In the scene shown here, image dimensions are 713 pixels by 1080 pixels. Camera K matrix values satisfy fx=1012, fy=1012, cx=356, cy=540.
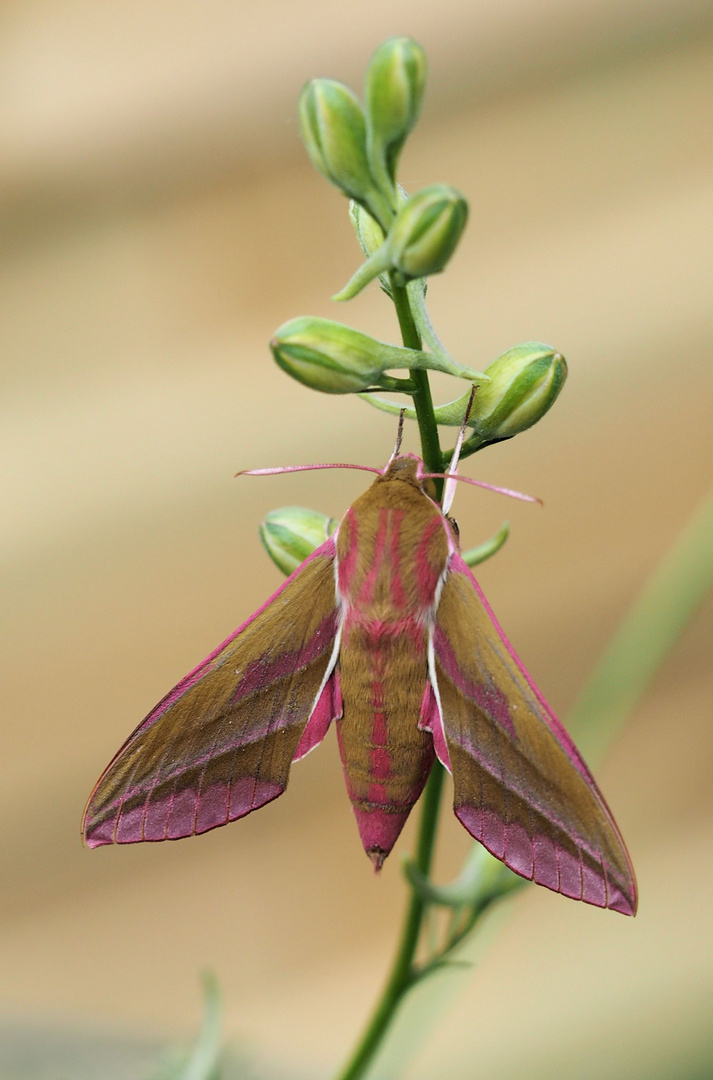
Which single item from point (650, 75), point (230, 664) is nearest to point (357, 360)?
point (230, 664)

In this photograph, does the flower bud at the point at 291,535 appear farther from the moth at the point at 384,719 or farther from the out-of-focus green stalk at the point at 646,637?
the out-of-focus green stalk at the point at 646,637

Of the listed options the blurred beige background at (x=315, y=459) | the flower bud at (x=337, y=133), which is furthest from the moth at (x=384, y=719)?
the blurred beige background at (x=315, y=459)

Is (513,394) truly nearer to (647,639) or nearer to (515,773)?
(515,773)

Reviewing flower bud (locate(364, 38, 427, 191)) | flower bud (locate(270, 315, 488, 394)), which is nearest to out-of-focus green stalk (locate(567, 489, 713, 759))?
flower bud (locate(270, 315, 488, 394))

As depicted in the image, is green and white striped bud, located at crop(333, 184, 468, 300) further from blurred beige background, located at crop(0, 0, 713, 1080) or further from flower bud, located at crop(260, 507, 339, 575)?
blurred beige background, located at crop(0, 0, 713, 1080)

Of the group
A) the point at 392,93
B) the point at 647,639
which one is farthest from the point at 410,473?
the point at 647,639
